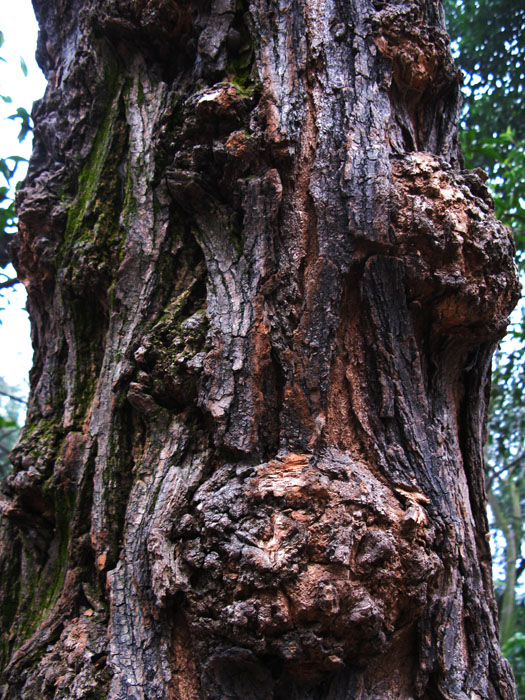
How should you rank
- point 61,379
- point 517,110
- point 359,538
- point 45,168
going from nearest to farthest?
point 359,538
point 61,379
point 45,168
point 517,110

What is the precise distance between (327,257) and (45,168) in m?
1.15

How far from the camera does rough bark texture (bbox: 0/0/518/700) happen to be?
1.12 metres

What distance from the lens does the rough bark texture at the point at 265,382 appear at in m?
1.12

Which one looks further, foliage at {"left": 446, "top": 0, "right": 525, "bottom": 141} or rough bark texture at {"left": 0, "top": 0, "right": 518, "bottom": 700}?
foliage at {"left": 446, "top": 0, "right": 525, "bottom": 141}

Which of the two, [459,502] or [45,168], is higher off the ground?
[45,168]

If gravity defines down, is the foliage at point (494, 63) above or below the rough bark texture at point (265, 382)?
above

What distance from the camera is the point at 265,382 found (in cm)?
127

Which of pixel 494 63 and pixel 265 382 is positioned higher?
pixel 494 63

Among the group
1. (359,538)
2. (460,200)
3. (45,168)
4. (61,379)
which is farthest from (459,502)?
(45,168)

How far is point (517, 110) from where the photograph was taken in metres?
5.95

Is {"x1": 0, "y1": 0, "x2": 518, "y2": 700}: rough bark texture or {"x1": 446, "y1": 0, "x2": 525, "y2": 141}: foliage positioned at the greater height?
{"x1": 446, "y1": 0, "x2": 525, "y2": 141}: foliage

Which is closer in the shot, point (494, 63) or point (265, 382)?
point (265, 382)

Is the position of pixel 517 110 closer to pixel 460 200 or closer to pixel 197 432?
pixel 460 200

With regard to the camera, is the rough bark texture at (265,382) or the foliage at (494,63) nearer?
the rough bark texture at (265,382)
